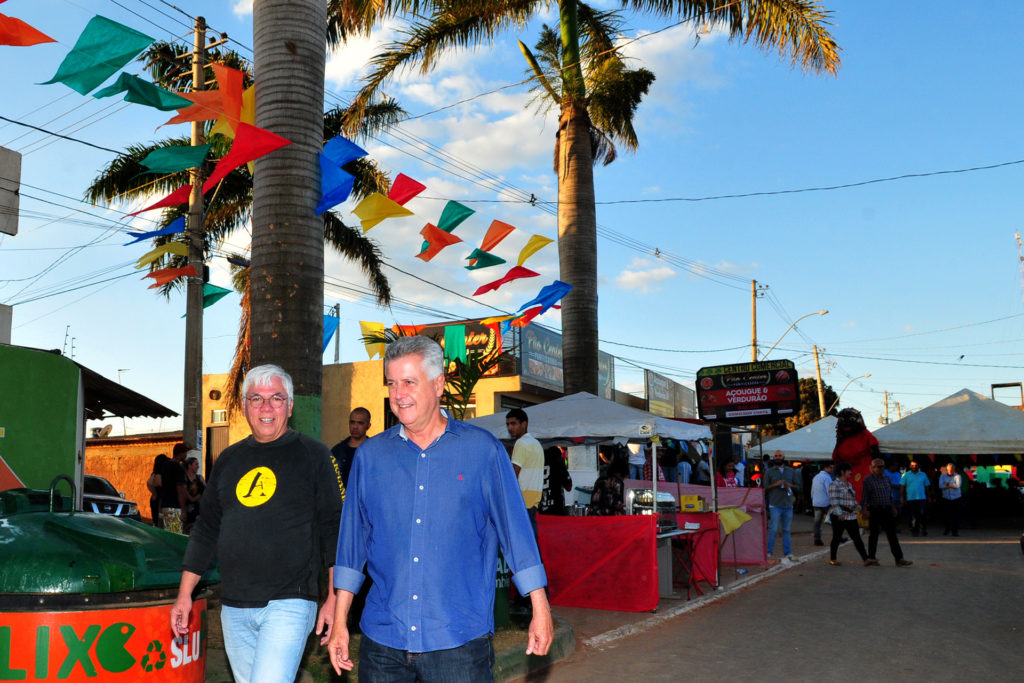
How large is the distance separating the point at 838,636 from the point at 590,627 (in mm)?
2344

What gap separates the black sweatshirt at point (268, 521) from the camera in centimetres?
376

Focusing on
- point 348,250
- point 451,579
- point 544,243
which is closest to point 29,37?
point 451,579

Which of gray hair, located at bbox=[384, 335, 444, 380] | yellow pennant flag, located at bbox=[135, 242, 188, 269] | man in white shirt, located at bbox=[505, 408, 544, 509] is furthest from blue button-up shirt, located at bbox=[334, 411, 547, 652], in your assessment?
yellow pennant flag, located at bbox=[135, 242, 188, 269]

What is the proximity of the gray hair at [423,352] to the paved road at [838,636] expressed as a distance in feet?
14.6

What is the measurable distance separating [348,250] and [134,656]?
2229cm

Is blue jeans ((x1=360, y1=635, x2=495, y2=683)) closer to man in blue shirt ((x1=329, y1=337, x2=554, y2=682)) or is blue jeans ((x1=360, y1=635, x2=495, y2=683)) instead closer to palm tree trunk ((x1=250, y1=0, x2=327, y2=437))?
man in blue shirt ((x1=329, y1=337, x2=554, y2=682))

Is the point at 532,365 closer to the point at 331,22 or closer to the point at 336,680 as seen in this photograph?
the point at 331,22

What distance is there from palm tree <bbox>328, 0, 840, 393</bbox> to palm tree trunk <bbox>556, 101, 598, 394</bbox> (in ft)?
0.06

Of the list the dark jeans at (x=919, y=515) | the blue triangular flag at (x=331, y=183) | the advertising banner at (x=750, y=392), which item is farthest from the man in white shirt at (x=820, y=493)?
the blue triangular flag at (x=331, y=183)

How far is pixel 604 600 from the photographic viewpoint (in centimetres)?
1020

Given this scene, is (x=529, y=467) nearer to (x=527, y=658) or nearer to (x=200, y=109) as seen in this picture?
(x=527, y=658)

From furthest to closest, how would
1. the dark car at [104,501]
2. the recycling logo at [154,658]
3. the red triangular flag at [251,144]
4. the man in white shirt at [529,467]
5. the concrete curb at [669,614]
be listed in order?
1. the dark car at [104,501]
2. the man in white shirt at [529,467]
3. the concrete curb at [669,614]
4. the red triangular flag at [251,144]
5. the recycling logo at [154,658]

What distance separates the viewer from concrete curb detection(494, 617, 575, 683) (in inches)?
276

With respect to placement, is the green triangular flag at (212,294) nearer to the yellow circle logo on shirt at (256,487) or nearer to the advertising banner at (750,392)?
the advertising banner at (750,392)
